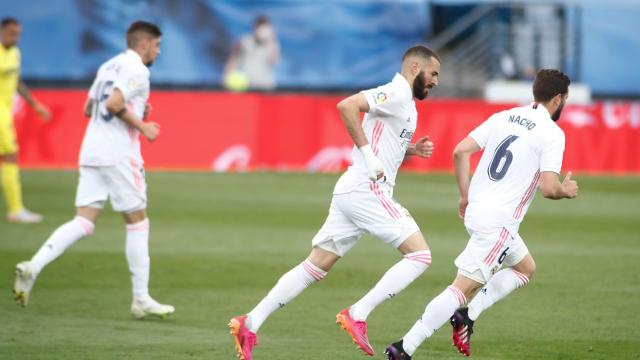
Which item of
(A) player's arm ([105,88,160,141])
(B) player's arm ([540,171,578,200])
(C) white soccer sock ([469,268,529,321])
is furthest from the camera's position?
(A) player's arm ([105,88,160,141])

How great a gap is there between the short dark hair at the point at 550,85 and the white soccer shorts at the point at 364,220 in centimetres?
121

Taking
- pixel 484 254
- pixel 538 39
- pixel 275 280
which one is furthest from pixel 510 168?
pixel 538 39

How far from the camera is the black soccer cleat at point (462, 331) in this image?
8.58 metres

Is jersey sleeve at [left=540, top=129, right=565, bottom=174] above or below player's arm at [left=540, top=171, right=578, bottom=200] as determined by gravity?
above

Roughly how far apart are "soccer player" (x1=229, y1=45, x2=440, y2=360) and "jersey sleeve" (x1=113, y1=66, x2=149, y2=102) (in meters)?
2.36

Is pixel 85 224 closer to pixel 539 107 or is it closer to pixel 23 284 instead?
pixel 23 284

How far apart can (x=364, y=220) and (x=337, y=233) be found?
8.4 inches

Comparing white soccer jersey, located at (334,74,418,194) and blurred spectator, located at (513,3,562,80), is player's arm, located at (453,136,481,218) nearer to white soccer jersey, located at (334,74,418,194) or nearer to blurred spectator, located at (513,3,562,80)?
white soccer jersey, located at (334,74,418,194)

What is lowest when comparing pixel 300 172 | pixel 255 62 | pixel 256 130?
pixel 300 172

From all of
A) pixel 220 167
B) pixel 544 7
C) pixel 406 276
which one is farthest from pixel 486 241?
pixel 544 7

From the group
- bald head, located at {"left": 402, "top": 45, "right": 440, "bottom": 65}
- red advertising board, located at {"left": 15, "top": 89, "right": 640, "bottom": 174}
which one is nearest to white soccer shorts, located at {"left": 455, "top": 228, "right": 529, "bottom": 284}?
bald head, located at {"left": 402, "top": 45, "right": 440, "bottom": 65}

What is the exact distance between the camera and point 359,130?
826 cm

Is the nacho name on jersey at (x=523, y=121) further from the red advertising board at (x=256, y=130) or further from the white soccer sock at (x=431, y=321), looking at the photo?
the red advertising board at (x=256, y=130)

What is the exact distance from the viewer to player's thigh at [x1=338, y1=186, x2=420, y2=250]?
849cm
